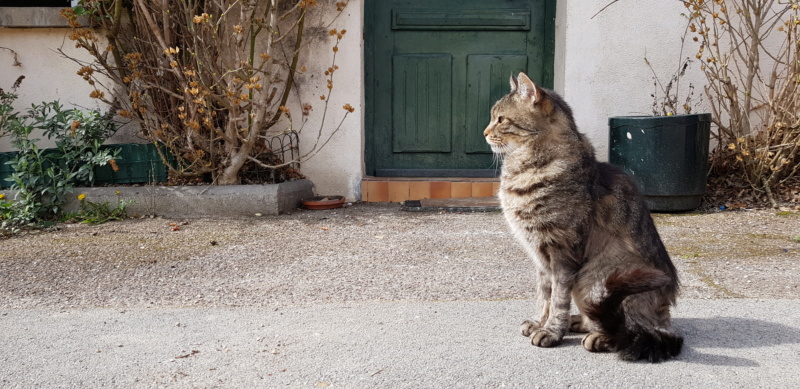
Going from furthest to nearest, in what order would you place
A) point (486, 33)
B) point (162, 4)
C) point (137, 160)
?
1. point (486, 33)
2. point (137, 160)
3. point (162, 4)

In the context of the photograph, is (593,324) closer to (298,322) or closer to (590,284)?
(590,284)

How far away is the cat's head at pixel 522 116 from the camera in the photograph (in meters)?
2.88

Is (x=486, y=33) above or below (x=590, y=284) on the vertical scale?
above

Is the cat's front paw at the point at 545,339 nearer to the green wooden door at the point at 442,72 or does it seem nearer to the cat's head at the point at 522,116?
the cat's head at the point at 522,116

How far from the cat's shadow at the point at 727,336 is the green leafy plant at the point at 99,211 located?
4231mm

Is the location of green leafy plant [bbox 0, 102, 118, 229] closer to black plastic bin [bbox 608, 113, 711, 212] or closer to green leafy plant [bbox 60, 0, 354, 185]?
green leafy plant [bbox 60, 0, 354, 185]

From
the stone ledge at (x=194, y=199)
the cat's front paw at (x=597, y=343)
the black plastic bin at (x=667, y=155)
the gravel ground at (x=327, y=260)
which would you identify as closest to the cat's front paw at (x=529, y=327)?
the cat's front paw at (x=597, y=343)

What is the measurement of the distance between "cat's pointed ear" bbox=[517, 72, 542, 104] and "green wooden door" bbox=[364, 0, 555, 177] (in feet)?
11.8

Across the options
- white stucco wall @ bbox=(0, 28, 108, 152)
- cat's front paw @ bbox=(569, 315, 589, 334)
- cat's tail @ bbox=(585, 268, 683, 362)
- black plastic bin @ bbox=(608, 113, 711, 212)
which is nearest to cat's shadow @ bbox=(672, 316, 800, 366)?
cat's tail @ bbox=(585, 268, 683, 362)

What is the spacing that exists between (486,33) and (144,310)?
14.2 ft

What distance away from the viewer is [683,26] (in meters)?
6.03

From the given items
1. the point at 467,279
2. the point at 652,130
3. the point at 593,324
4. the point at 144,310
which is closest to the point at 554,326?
the point at 593,324

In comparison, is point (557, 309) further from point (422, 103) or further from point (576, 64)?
point (422, 103)

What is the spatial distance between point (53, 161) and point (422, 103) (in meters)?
3.24
